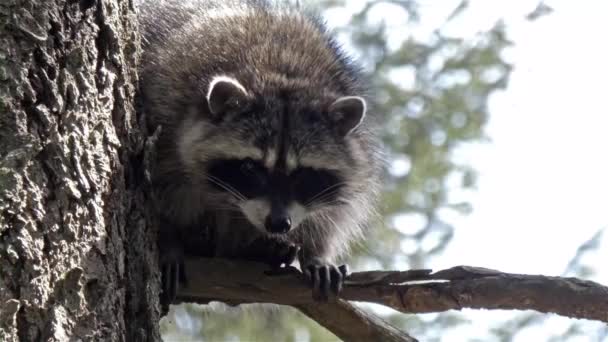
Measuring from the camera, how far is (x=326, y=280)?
301 centimetres

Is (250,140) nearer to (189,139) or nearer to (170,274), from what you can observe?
(189,139)

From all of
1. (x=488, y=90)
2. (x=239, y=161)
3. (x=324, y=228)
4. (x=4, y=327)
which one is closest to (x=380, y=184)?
(x=324, y=228)

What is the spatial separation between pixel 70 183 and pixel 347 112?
1.49 meters

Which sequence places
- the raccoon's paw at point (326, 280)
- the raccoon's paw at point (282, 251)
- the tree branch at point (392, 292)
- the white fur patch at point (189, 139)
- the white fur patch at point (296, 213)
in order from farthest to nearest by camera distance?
the raccoon's paw at point (282, 251) → the white fur patch at point (189, 139) → the white fur patch at point (296, 213) → the raccoon's paw at point (326, 280) → the tree branch at point (392, 292)

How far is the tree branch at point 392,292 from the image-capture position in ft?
8.30

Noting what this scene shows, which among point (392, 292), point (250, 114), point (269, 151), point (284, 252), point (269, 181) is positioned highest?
point (250, 114)

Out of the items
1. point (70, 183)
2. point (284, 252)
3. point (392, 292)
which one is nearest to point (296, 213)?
point (284, 252)

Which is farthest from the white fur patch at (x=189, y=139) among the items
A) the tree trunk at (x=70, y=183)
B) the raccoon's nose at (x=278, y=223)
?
the tree trunk at (x=70, y=183)

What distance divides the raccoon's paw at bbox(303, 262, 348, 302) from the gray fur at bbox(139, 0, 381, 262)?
1.27 feet

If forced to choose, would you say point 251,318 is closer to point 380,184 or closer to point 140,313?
point 380,184

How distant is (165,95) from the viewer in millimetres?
3336

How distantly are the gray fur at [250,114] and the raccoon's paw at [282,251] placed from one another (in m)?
0.07

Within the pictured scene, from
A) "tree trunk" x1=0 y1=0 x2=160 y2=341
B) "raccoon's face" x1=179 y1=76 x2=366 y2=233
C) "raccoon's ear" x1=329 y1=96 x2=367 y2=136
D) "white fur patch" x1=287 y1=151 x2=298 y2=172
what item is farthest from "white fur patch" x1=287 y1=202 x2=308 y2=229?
"tree trunk" x1=0 y1=0 x2=160 y2=341

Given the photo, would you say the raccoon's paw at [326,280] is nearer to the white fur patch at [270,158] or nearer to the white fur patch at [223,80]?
the white fur patch at [270,158]
